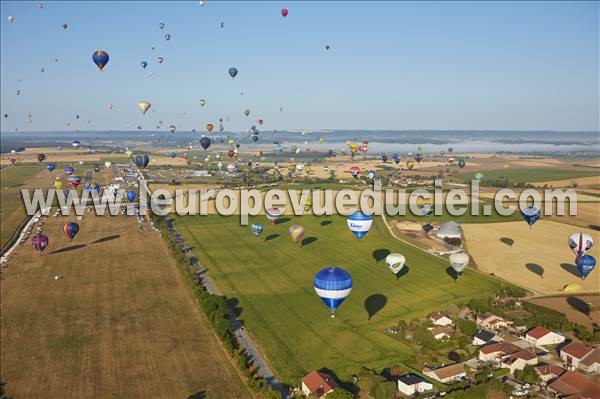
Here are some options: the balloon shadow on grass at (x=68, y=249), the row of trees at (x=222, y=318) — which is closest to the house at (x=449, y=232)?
the row of trees at (x=222, y=318)

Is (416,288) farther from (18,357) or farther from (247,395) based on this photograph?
(18,357)

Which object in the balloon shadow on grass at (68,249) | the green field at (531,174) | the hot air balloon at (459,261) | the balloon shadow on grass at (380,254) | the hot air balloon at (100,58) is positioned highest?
the hot air balloon at (100,58)

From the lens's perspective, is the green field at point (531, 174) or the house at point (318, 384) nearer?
the house at point (318, 384)

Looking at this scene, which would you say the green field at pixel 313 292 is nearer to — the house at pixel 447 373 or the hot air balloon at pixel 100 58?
the house at pixel 447 373

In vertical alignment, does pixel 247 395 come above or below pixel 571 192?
below

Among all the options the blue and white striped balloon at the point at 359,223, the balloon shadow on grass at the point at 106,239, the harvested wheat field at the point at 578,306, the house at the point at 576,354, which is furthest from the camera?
the balloon shadow on grass at the point at 106,239

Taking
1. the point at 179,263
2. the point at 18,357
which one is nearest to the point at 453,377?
the point at 18,357
